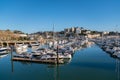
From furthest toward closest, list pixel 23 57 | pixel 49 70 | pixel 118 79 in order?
pixel 23 57, pixel 49 70, pixel 118 79

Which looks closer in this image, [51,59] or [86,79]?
[86,79]

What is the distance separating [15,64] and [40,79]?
989 cm

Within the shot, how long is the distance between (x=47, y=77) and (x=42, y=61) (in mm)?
8163

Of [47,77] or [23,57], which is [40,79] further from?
[23,57]

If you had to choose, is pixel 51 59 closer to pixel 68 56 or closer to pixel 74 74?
pixel 68 56

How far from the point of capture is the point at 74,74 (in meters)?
25.0

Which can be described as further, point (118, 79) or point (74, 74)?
point (74, 74)

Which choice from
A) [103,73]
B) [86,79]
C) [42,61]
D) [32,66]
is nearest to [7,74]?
[32,66]

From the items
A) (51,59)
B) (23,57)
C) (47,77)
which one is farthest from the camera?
(23,57)

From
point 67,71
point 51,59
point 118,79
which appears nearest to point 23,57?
point 51,59

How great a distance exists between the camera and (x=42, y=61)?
3200 centimetres

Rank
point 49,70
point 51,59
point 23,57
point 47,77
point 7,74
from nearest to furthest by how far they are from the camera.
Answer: point 47,77
point 7,74
point 49,70
point 51,59
point 23,57

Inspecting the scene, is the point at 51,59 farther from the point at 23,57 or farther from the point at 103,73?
the point at 103,73

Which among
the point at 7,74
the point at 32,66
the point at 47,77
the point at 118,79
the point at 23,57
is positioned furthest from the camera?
the point at 23,57
